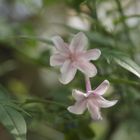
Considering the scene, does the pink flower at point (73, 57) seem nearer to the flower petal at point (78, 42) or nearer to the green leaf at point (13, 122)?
the flower petal at point (78, 42)

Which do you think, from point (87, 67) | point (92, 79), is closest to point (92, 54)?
point (87, 67)

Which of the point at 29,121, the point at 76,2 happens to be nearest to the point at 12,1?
the point at 76,2

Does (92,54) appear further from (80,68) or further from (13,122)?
(13,122)

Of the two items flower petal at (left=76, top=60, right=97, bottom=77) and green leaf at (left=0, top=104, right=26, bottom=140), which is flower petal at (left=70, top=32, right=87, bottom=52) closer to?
flower petal at (left=76, top=60, right=97, bottom=77)

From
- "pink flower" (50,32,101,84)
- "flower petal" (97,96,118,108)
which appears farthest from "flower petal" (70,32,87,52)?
"flower petal" (97,96,118,108)

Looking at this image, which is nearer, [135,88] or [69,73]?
[69,73]

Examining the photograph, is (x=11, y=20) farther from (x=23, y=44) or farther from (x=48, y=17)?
(x=23, y=44)
